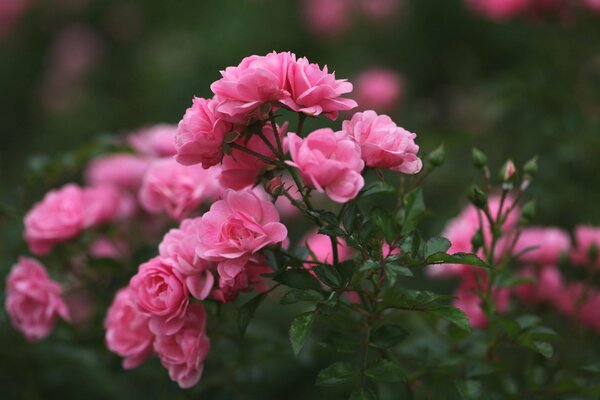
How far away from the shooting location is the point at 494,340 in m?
1.15

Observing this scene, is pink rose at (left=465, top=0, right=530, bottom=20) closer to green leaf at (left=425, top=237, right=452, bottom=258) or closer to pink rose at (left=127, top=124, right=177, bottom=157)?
pink rose at (left=127, top=124, right=177, bottom=157)

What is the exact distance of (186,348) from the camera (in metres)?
1.01

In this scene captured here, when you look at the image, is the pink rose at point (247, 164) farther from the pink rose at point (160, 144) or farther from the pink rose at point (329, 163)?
the pink rose at point (160, 144)

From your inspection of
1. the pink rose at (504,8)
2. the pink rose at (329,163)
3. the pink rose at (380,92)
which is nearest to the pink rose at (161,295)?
the pink rose at (329,163)

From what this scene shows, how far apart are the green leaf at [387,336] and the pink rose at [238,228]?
0.20 meters

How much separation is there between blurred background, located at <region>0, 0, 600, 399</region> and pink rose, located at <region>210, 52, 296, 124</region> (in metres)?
0.56

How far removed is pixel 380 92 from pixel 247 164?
161 cm

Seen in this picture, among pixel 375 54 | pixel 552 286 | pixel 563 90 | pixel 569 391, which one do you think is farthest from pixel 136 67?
pixel 569 391

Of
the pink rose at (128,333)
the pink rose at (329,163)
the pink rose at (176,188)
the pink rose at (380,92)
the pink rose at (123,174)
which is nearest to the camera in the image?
the pink rose at (329,163)

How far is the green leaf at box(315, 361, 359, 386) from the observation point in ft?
3.10

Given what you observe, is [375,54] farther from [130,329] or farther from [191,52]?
[130,329]

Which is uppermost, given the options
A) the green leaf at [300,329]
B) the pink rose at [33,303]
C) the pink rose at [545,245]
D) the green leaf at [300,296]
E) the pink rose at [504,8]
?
the pink rose at [504,8]

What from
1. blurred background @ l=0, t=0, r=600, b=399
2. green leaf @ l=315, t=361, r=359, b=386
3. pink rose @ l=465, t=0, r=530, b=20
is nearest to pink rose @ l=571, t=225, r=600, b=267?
blurred background @ l=0, t=0, r=600, b=399

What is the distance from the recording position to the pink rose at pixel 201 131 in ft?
3.06
